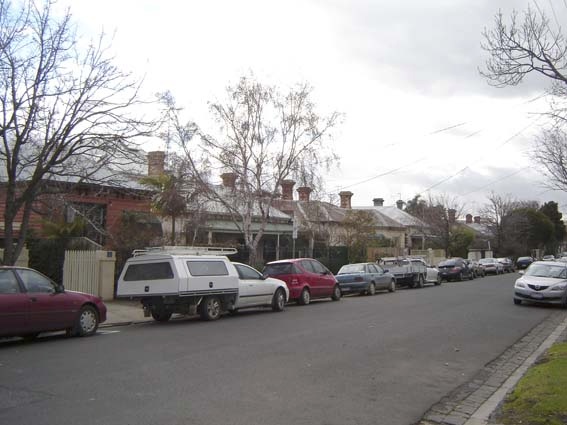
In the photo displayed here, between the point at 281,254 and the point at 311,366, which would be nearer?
the point at 311,366

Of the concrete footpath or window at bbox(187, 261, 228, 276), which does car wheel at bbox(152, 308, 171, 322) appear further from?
window at bbox(187, 261, 228, 276)

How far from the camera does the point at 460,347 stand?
10.9 m

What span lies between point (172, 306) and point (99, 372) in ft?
21.1

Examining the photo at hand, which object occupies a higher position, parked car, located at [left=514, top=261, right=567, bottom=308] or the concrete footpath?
parked car, located at [left=514, top=261, right=567, bottom=308]

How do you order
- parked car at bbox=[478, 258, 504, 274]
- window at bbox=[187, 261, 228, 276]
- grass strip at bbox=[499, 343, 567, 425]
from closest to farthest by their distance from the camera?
1. grass strip at bbox=[499, 343, 567, 425]
2. window at bbox=[187, 261, 228, 276]
3. parked car at bbox=[478, 258, 504, 274]

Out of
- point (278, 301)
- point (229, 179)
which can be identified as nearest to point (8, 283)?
point (278, 301)

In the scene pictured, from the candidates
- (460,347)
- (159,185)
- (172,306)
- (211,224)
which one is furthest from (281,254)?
(460,347)

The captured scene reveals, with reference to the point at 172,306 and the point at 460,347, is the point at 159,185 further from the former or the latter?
the point at 460,347

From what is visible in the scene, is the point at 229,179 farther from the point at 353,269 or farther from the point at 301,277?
the point at 301,277

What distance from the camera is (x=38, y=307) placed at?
11.2m

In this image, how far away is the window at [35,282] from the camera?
37.3ft

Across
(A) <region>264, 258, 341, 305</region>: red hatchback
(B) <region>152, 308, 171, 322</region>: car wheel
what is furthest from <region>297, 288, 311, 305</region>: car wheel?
(B) <region>152, 308, 171, 322</region>: car wheel

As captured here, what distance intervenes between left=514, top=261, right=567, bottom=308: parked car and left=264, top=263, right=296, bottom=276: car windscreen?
785cm

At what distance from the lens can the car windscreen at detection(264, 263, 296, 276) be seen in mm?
20266
